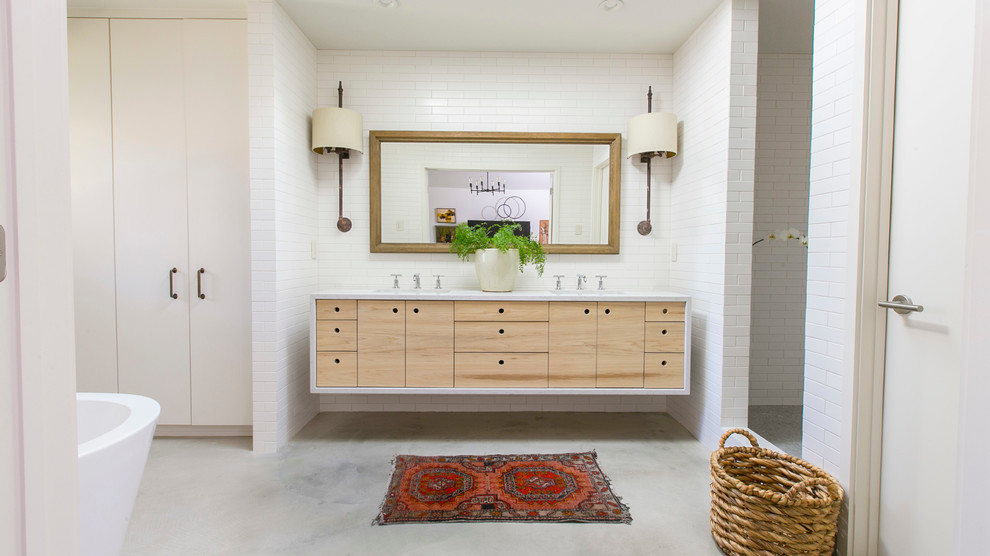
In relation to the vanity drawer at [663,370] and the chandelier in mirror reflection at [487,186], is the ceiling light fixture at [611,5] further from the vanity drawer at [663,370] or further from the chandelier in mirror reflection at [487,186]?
the vanity drawer at [663,370]

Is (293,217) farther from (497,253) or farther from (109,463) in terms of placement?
(109,463)

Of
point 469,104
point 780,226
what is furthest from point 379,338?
point 780,226

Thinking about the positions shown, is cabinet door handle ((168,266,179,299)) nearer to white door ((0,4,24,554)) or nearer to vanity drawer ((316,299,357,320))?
vanity drawer ((316,299,357,320))

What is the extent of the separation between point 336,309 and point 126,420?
1354mm

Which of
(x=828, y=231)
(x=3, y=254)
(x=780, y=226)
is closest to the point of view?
(x=3, y=254)

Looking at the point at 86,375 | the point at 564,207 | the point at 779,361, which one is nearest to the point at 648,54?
the point at 564,207

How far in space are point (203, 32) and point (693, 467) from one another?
3.90m

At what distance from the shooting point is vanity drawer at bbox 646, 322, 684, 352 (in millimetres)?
2855

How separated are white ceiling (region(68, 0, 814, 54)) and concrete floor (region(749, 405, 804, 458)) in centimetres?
265

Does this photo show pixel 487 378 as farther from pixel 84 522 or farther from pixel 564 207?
pixel 84 522

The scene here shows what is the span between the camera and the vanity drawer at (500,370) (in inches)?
112

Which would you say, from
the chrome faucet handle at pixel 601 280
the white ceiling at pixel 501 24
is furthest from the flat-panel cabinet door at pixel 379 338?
the white ceiling at pixel 501 24

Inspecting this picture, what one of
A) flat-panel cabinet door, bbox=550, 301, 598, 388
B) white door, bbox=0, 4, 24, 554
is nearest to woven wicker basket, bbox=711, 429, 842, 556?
flat-panel cabinet door, bbox=550, 301, 598, 388

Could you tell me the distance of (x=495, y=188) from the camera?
339 cm
